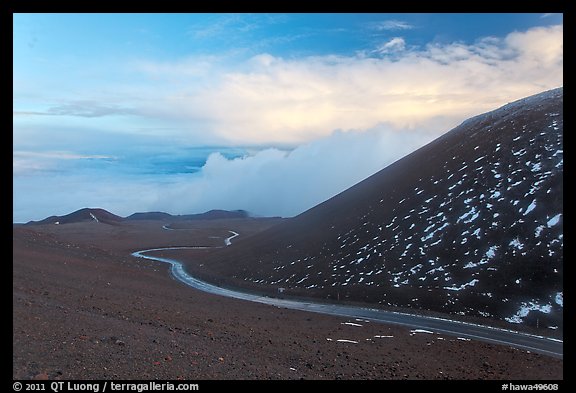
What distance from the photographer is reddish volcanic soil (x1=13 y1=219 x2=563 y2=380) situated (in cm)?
1258

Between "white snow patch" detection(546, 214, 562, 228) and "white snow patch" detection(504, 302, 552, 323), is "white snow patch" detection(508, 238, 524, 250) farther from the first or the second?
"white snow patch" detection(504, 302, 552, 323)

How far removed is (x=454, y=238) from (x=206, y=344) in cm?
2989

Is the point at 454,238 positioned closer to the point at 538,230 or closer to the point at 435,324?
the point at 538,230

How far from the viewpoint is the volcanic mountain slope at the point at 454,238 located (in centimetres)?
3064

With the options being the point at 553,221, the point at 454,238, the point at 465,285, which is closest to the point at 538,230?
the point at 553,221

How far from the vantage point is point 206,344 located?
672 inches

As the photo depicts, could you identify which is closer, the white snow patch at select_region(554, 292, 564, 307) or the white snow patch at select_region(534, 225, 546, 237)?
the white snow patch at select_region(554, 292, 564, 307)

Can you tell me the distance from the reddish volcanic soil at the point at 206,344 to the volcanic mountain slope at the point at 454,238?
29.3ft

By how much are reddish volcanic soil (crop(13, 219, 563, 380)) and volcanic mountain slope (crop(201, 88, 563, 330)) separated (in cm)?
892

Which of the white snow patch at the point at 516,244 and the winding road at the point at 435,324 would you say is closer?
the winding road at the point at 435,324

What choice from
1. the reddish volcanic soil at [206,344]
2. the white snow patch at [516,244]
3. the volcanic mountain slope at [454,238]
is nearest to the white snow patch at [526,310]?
the volcanic mountain slope at [454,238]

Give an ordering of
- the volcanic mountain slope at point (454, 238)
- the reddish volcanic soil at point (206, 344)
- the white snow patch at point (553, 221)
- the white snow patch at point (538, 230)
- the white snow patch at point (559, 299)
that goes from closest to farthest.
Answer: the reddish volcanic soil at point (206, 344) → the white snow patch at point (559, 299) → the volcanic mountain slope at point (454, 238) → the white snow patch at point (538, 230) → the white snow patch at point (553, 221)

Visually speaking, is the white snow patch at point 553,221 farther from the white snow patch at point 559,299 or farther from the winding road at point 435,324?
the winding road at point 435,324

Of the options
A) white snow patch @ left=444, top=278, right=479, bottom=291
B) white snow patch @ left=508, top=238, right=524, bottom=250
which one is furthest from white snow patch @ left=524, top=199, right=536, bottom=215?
white snow patch @ left=444, top=278, right=479, bottom=291
